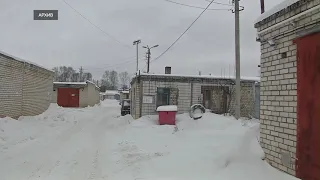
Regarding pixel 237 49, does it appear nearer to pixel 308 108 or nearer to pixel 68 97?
pixel 308 108

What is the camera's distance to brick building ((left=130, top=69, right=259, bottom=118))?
721 inches

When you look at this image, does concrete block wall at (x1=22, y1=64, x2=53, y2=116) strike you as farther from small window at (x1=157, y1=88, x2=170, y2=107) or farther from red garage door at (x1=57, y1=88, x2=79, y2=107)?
red garage door at (x1=57, y1=88, x2=79, y2=107)

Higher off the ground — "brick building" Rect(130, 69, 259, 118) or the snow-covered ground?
"brick building" Rect(130, 69, 259, 118)

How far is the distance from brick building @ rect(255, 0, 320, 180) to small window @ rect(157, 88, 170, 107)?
1223cm

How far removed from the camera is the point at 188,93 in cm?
1908

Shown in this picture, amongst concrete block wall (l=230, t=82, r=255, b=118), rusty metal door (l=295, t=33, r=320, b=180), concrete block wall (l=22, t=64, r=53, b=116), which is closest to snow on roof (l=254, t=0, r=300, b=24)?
rusty metal door (l=295, t=33, r=320, b=180)

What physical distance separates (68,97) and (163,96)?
26360 millimetres

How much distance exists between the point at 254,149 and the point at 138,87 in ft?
41.4

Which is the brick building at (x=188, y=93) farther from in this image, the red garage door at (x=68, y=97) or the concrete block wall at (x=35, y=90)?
the red garage door at (x=68, y=97)

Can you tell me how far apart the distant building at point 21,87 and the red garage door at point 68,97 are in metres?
15.7

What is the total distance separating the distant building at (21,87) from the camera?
1608cm

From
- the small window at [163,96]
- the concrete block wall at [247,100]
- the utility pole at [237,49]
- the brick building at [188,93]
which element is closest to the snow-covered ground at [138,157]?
the utility pole at [237,49]

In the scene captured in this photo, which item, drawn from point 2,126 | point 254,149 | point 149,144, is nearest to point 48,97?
point 2,126

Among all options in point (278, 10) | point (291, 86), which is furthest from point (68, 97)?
point (291, 86)
